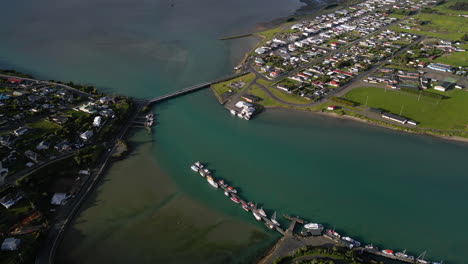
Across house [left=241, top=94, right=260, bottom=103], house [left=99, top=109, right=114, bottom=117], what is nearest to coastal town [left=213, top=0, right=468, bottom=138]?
house [left=241, top=94, right=260, bottom=103]

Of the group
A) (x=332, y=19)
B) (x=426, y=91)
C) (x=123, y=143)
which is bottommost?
(x=123, y=143)

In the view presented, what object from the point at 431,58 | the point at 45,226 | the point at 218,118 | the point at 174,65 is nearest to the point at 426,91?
the point at 431,58

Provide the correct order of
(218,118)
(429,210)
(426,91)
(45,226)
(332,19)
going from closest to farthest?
(45,226), (429,210), (218,118), (426,91), (332,19)

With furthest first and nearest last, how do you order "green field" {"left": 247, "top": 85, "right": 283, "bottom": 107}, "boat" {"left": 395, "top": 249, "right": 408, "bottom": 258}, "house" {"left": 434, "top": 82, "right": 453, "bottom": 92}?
"house" {"left": 434, "top": 82, "right": 453, "bottom": 92} < "green field" {"left": 247, "top": 85, "right": 283, "bottom": 107} < "boat" {"left": 395, "top": 249, "right": 408, "bottom": 258}

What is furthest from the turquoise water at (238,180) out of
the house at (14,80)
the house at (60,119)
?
the house at (60,119)

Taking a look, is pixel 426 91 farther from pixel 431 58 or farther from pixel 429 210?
pixel 429 210

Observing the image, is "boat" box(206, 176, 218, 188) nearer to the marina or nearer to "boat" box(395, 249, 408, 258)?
the marina
